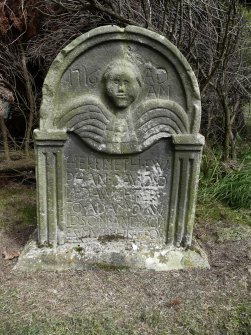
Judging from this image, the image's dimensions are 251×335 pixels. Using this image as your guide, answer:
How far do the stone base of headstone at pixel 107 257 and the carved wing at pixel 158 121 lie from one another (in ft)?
3.05

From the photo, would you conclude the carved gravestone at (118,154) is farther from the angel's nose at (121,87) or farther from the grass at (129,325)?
the grass at (129,325)

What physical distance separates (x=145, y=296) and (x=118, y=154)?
113cm

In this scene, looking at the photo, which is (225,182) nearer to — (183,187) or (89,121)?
(183,187)

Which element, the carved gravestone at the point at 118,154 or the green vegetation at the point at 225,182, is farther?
the green vegetation at the point at 225,182

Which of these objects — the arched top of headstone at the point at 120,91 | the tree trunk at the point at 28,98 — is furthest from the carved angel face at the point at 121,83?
the tree trunk at the point at 28,98

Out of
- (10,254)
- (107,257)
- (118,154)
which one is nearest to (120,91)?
(118,154)

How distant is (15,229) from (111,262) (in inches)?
49.9

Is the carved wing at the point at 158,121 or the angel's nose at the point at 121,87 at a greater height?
the angel's nose at the point at 121,87

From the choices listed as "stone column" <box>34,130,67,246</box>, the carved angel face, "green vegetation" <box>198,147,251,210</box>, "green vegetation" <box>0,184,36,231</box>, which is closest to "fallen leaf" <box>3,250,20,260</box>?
"stone column" <box>34,130,67,246</box>

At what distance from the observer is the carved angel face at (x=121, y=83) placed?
267 cm

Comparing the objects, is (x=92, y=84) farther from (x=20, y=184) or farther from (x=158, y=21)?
(x=20, y=184)

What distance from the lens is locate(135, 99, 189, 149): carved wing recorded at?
2795mm

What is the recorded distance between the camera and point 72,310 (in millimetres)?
2510

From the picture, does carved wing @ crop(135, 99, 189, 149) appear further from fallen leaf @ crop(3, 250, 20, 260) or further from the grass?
fallen leaf @ crop(3, 250, 20, 260)
